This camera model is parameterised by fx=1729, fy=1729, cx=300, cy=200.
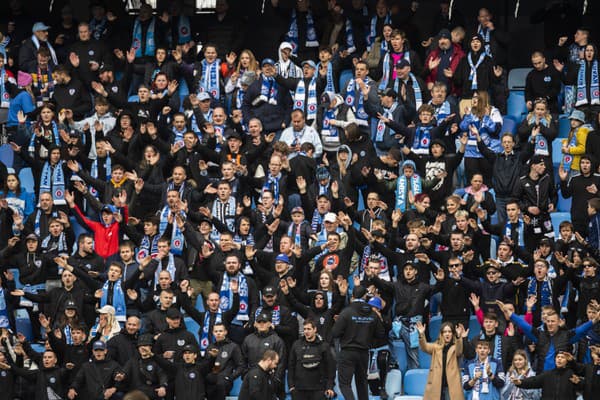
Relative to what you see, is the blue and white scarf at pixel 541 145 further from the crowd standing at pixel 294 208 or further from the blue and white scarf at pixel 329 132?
the blue and white scarf at pixel 329 132

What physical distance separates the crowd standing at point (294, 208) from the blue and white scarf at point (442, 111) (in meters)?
0.03

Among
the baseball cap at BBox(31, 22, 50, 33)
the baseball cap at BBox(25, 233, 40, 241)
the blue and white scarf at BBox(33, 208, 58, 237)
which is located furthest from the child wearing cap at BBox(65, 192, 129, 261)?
the baseball cap at BBox(31, 22, 50, 33)

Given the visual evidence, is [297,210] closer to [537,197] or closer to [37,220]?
[537,197]

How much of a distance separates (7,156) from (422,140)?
6.14m

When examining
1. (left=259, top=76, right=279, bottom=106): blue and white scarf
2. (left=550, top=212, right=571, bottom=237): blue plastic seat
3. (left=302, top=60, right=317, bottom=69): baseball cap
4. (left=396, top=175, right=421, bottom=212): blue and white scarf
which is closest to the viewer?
(left=396, top=175, right=421, bottom=212): blue and white scarf

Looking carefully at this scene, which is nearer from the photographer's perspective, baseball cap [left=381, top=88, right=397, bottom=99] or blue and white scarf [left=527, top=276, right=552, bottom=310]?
blue and white scarf [left=527, top=276, right=552, bottom=310]

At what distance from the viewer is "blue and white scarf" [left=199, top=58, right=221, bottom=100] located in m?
25.2

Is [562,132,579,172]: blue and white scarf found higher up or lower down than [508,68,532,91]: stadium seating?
lower down

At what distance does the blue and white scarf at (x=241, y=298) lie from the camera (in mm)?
21234

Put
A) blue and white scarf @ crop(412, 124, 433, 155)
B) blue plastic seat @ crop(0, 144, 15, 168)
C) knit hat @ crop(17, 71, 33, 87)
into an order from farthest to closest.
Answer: knit hat @ crop(17, 71, 33, 87), blue plastic seat @ crop(0, 144, 15, 168), blue and white scarf @ crop(412, 124, 433, 155)

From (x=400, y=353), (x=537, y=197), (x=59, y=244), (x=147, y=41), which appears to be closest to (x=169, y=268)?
A: (x=59, y=244)

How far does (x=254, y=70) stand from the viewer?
82.4 feet

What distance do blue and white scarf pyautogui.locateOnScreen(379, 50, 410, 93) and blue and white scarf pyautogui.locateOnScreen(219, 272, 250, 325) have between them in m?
4.67

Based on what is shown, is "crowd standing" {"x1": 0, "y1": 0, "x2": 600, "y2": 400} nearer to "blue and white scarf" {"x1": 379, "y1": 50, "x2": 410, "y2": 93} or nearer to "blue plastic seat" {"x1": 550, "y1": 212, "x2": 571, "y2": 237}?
"blue and white scarf" {"x1": 379, "y1": 50, "x2": 410, "y2": 93}
